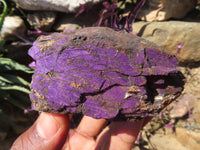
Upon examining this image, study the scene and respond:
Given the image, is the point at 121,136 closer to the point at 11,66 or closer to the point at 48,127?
the point at 48,127

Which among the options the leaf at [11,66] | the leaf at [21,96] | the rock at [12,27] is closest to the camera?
the leaf at [11,66]

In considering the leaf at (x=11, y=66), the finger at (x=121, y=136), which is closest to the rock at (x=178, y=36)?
the finger at (x=121, y=136)

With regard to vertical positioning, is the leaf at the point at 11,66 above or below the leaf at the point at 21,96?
above

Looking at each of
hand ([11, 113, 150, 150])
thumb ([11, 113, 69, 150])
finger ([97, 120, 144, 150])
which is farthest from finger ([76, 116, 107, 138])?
thumb ([11, 113, 69, 150])

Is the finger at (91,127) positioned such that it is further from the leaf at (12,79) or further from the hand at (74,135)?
the leaf at (12,79)

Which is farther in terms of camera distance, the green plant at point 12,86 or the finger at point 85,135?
the green plant at point 12,86

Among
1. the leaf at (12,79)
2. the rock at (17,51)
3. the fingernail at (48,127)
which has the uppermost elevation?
the fingernail at (48,127)

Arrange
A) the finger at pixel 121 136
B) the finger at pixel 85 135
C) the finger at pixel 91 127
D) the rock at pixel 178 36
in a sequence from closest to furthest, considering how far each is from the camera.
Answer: the finger at pixel 121 136, the finger at pixel 85 135, the finger at pixel 91 127, the rock at pixel 178 36

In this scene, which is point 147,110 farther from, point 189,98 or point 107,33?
point 189,98
